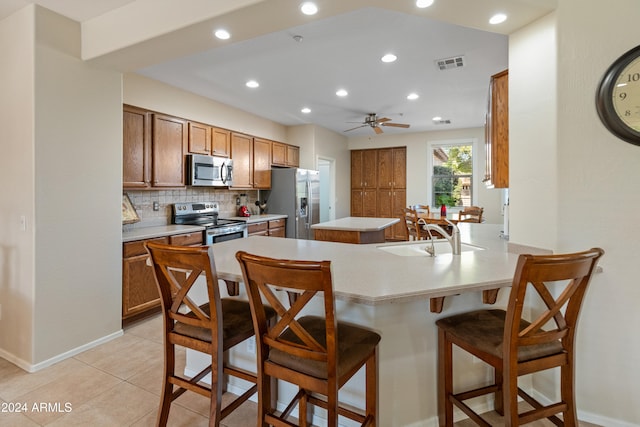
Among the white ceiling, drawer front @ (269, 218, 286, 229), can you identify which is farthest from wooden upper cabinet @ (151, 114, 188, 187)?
drawer front @ (269, 218, 286, 229)

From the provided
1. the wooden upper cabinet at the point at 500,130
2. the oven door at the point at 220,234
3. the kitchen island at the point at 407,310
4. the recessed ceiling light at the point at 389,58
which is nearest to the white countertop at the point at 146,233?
the oven door at the point at 220,234

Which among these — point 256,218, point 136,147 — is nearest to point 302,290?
point 136,147

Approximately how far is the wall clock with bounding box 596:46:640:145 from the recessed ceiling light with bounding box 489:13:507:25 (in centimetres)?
62

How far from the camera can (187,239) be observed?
3521mm

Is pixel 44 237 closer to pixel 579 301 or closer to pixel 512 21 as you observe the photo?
pixel 579 301

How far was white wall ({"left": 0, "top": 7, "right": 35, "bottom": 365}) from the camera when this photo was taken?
2.26 m

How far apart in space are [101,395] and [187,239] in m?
1.74

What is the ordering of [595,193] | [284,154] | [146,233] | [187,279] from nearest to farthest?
[187,279] → [595,193] → [146,233] → [284,154]

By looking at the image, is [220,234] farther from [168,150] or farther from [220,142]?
[220,142]

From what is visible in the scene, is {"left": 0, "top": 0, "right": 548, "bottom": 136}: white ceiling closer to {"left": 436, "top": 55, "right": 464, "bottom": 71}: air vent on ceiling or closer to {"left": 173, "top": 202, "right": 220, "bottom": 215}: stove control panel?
{"left": 436, "top": 55, "right": 464, "bottom": 71}: air vent on ceiling

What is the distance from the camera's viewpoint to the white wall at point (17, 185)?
226 centimetres

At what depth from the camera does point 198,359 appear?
2127 millimetres

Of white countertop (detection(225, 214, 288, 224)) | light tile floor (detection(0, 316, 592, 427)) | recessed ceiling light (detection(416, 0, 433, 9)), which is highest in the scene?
recessed ceiling light (detection(416, 0, 433, 9))

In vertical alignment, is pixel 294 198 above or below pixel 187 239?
above
